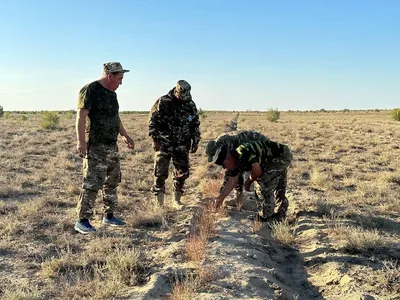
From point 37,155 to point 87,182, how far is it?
10.1 m

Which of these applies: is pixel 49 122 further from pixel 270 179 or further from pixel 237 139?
pixel 270 179

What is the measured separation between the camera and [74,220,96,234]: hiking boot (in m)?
5.74

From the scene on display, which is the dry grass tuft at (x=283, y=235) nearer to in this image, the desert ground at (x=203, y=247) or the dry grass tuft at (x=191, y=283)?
the desert ground at (x=203, y=247)

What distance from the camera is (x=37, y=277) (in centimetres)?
446

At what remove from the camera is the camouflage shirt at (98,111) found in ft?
18.1

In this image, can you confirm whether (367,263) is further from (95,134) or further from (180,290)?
(95,134)

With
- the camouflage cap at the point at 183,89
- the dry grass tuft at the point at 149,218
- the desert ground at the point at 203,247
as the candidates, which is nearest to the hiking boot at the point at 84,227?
the desert ground at the point at 203,247

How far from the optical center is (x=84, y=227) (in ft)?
18.9

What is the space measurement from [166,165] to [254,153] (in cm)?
192

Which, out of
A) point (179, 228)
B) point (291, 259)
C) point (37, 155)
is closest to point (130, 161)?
point (37, 155)

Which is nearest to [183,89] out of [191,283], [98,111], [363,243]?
[98,111]

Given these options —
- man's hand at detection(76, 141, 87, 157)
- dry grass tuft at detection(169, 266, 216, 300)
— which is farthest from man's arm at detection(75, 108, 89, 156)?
dry grass tuft at detection(169, 266, 216, 300)

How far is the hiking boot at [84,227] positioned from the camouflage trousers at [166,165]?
1478 mm

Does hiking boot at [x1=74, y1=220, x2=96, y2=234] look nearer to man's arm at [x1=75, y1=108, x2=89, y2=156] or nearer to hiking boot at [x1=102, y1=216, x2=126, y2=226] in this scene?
hiking boot at [x1=102, y1=216, x2=126, y2=226]
